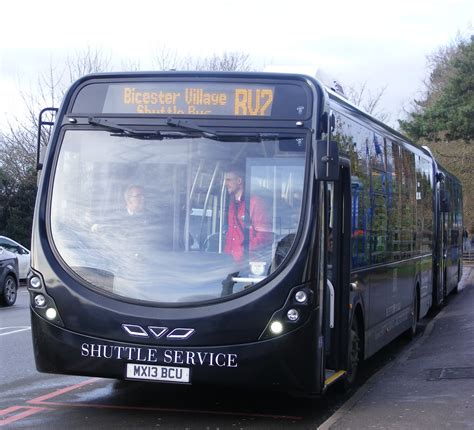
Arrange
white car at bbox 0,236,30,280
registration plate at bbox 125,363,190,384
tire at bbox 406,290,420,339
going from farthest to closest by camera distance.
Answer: white car at bbox 0,236,30,280 → tire at bbox 406,290,420,339 → registration plate at bbox 125,363,190,384

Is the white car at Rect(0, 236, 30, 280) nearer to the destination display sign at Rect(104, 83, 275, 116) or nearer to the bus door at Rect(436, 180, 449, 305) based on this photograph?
the bus door at Rect(436, 180, 449, 305)

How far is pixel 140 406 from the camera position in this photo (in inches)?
354

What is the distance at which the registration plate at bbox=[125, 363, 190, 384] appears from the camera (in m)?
7.82

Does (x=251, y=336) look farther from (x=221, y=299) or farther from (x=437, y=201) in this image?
(x=437, y=201)

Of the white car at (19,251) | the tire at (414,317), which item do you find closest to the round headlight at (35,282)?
the tire at (414,317)

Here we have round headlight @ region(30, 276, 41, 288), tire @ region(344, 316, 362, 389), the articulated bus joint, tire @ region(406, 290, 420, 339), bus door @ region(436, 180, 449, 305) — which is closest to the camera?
the articulated bus joint

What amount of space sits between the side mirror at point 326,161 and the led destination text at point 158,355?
5.63 feet

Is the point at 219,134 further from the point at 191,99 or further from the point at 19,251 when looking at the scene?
the point at 19,251

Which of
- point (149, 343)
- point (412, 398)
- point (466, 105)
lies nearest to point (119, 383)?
point (149, 343)

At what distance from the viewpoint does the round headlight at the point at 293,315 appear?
305 inches

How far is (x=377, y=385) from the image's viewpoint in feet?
32.5

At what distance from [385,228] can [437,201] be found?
8.62 meters

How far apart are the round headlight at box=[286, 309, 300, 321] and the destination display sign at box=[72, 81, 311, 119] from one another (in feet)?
5.70

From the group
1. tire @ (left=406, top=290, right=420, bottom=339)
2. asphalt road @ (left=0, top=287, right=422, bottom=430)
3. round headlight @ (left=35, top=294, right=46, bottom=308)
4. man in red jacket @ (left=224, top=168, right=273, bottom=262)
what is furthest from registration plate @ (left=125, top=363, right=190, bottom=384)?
tire @ (left=406, top=290, right=420, bottom=339)
